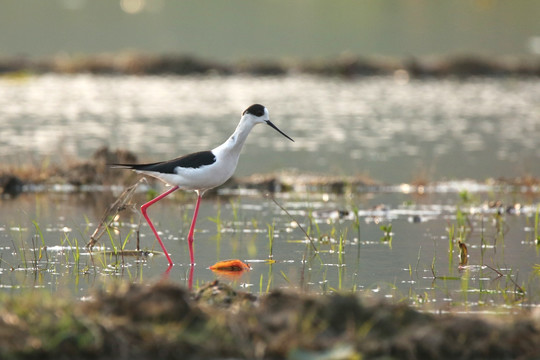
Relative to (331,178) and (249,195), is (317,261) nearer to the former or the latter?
(249,195)

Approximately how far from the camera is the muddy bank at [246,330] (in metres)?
5.59

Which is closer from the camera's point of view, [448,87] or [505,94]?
[505,94]

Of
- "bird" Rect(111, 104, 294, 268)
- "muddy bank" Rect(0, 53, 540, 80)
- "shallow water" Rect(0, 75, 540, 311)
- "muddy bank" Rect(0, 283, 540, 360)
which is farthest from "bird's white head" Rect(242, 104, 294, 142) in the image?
"muddy bank" Rect(0, 53, 540, 80)

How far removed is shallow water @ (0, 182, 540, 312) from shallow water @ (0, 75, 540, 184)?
10.0ft

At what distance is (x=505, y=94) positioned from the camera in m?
39.2

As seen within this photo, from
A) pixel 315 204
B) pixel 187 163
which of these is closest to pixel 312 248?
pixel 187 163

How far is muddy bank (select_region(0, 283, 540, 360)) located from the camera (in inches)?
220

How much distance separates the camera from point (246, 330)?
592 centimetres

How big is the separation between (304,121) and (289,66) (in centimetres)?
1713

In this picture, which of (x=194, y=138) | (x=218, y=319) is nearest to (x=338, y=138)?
(x=194, y=138)

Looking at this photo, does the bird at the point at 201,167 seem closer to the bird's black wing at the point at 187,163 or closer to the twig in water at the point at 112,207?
the bird's black wing at the point at 187,163

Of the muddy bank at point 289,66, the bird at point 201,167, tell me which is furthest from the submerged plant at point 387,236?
the muddy bank at point 289,66

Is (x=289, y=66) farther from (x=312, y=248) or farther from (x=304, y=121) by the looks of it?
(x=312, y=248)

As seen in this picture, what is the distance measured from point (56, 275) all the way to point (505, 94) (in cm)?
3235
